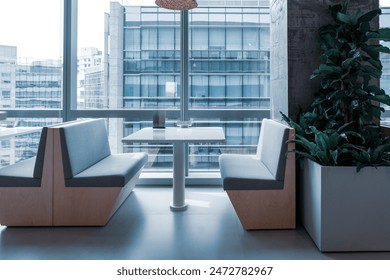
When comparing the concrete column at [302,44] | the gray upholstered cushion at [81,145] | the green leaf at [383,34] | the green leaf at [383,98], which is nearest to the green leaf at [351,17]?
the green leaf at [383,34]

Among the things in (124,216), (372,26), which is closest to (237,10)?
(372,26)

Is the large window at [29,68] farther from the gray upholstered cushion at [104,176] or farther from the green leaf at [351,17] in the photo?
the green leaf at [351,17]

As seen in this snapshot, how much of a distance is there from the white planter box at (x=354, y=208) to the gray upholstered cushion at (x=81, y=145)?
6.47 feet

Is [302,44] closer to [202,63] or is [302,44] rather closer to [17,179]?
[202,63]

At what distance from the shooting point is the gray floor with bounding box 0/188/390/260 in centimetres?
228

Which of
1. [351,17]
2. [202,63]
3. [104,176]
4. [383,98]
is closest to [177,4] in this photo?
[202,63]

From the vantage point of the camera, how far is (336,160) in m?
2.33

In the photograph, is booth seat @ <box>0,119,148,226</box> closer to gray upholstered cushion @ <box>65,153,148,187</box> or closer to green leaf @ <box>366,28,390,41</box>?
gray upholstered cushion @ <box>65,153,148,187</box>

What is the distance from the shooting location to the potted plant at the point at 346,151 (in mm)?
2283

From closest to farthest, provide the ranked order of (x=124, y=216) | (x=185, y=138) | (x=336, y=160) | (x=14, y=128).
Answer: (x=336, y=160) < (x=185, y=138) < (x=124, y=216) < (x=14, y=128)

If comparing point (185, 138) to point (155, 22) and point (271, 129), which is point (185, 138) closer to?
point (271, 129)

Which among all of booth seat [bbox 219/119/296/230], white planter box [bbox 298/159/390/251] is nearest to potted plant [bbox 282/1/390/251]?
white planter box [bbox 298/159/390/251]
